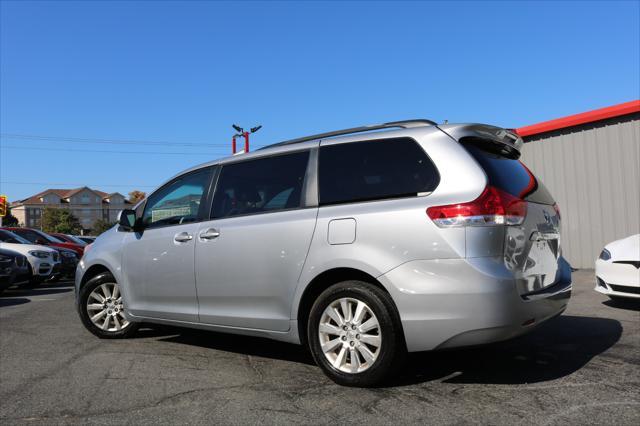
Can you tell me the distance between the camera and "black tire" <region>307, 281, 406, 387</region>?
3.46 meters

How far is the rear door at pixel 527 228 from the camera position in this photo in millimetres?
3389

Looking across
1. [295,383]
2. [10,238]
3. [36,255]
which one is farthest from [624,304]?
[10,238]

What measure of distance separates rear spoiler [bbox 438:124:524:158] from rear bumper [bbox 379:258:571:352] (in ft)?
2.98

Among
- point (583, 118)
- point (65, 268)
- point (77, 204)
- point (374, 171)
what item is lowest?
point (65, 268)

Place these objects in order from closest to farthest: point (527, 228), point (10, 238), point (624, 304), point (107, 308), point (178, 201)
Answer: point (527, 228) → point (178, 201) → point (107, 308) → point (624, 304) → point (10, 238)

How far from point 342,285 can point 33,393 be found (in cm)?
230

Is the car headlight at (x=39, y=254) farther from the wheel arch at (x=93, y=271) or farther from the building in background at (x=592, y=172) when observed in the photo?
the building in background at (x=592, y=172)

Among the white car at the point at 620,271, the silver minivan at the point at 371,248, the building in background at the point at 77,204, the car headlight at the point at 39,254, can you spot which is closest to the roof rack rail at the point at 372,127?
the silver minivan at the point at 371,248

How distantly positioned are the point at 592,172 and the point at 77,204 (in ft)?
436

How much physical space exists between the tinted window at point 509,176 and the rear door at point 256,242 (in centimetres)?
123

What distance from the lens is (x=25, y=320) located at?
7145 mm

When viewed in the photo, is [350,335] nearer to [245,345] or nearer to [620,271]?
[245,345]

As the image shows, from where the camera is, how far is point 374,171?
12.4 feet

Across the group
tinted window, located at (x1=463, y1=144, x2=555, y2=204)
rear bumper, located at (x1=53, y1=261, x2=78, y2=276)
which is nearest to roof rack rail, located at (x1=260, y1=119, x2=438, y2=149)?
tinted window, located at (x1=463, y1=144, x2=555, y2=204)
